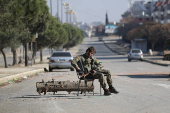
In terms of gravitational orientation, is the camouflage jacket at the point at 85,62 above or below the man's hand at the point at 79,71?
→ above

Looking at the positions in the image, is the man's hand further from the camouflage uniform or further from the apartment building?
the apartment building

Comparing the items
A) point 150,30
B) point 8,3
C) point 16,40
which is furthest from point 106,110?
point 150,30

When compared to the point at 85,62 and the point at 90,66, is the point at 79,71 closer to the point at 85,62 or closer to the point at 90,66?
the point at 85,62

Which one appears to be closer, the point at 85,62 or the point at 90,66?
the point at 85,62

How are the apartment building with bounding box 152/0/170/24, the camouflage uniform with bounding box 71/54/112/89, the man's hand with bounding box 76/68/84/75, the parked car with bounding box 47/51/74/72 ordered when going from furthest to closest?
the apartment building with bounding box 152/0/170/24
the parked car with bounding box 47/51/74/72
the camouflage uniform with bounding box 71/54/112/89
the man's hand with bounding box 76/68/84/75

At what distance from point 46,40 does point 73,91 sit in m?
40.5

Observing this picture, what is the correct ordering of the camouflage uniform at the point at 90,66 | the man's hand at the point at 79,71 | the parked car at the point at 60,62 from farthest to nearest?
1. the parked car at the point at 60,62
2. the camouflage uniform at the point at 90,66
3. the man's hand at the point at 79,71

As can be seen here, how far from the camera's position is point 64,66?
28141 mm

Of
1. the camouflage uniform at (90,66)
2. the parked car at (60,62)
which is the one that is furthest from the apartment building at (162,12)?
the camouflage uniform at (90,66)

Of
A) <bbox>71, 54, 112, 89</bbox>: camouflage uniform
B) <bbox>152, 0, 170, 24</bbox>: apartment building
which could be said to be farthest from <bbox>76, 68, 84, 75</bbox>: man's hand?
<bbox>152, 0, 170, 24</bbox>: apartment building

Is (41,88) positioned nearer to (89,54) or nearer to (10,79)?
(89,54)

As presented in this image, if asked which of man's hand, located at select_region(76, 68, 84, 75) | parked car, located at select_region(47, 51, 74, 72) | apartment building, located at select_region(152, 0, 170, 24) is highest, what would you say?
apartment building, located at select_region(152, 0, 170, 24)

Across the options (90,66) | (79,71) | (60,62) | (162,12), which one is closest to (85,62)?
(90,66)

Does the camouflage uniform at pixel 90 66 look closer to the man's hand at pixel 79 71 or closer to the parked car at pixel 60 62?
the man's hand at pixel 79 71
